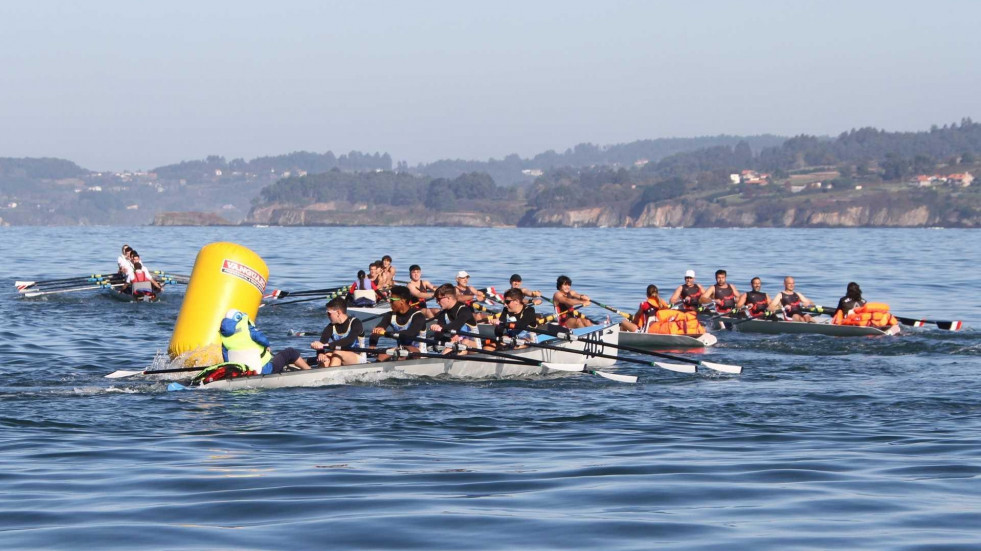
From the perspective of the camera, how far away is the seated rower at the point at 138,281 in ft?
123

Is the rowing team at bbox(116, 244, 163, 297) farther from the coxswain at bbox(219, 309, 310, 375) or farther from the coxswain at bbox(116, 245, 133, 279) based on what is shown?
the coxswain at bbox(219, 309, 310, 375)

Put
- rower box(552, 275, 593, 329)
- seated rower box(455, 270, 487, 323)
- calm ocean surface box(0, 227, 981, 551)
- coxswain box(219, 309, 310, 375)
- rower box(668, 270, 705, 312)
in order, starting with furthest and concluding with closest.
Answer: rower box(668, 270, 705, 312), seated rower box(455, 270, 487, 323), rower box(552, 275, 593, 329), coxswain box(219, 309, 310, 375), calm ocean surface box(0, 227, 981, 551)

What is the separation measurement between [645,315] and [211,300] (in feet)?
37.2

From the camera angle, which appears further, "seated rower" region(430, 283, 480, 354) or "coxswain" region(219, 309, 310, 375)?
"seated rower" region(430, 283, 480, 354)

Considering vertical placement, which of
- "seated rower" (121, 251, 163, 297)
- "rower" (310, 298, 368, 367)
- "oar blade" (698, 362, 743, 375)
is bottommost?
"seated rower" (121, 251, 163, 297)

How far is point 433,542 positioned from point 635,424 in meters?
6.68

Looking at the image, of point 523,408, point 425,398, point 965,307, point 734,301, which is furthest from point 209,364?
point 965,307

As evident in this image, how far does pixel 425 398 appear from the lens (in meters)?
18.2

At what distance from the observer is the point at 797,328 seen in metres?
29.4

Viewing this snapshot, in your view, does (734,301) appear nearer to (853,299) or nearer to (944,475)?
(853,299)

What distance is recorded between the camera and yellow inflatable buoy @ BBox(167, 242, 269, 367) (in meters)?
20.2

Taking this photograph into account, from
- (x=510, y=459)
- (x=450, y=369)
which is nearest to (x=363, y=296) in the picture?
(x=450, y=369)

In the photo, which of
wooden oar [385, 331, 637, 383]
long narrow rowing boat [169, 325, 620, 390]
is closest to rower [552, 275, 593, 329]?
long narrow rowing boat [169, 325, 620, 390]

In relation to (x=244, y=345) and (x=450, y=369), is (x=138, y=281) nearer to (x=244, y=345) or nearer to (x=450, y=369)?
(x=450, y=369)
